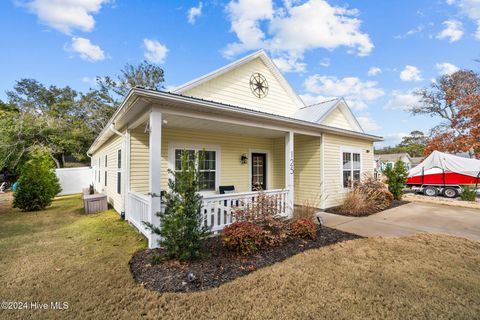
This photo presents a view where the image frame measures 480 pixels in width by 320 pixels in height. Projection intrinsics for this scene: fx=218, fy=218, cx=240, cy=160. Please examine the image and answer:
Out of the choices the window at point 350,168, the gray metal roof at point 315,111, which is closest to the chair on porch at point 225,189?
the gray metal roof at point 315,111

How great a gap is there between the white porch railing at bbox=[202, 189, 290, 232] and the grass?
153 centimetres

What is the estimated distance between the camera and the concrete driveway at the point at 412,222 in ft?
17.9

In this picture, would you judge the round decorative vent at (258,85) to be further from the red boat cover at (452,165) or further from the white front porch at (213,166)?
the red boat cover at (452,165)

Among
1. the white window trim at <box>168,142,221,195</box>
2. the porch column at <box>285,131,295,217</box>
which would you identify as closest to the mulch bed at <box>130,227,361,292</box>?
the porch column at <box>285,131,295,217</box>

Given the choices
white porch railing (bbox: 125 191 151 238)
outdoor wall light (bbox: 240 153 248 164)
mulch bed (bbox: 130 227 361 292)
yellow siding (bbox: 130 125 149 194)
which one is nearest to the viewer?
mulch bed (bbox: 130 227 361 292)

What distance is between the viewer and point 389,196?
28.7 ft

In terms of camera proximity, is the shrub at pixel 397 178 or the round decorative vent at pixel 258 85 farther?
the shrub at pixel 397 178

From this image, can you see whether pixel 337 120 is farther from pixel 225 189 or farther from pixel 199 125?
pixel 199 125

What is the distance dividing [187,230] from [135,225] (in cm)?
Result: 277

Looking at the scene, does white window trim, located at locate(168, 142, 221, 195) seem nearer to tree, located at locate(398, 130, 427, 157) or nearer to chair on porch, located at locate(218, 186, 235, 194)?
chair on porch, located at locate(218, 186, 235, 194)

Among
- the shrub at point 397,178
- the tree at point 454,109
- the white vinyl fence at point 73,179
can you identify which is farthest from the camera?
the tree at point 454,109

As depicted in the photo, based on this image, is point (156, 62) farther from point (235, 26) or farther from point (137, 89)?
point (137, 89)

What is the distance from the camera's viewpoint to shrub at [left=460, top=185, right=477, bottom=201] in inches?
396

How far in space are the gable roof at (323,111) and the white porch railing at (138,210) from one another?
6.70 meters
